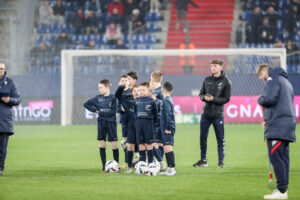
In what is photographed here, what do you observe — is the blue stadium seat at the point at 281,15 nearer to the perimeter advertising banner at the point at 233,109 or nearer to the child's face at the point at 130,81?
the perimeter advertising banner at the point at 233,109

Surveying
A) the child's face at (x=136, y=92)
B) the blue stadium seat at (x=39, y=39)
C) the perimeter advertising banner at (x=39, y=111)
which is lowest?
the perimeter advertising banner at (x=39, y=111)

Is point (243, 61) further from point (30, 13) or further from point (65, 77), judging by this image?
point (30, 13)

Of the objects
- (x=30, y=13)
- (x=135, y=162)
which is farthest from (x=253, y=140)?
(x=30, y=13)

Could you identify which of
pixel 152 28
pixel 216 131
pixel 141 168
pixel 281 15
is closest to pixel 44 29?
pixel 152 28

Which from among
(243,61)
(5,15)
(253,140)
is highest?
(5,15)

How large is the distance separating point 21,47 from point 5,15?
13.4 feet

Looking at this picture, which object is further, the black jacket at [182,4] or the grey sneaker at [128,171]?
the black jacket at [182,4]

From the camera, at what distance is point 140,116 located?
11.0m

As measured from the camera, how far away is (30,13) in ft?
101

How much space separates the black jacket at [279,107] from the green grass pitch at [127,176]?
91 centimetres

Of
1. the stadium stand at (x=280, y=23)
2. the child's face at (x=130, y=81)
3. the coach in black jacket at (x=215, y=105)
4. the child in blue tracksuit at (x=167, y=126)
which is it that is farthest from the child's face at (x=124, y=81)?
the stadium stand at (x=280, y=23)

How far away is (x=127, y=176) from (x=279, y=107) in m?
3.52

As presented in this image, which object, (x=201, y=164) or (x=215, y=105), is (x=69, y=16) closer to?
(x=215, y=105)

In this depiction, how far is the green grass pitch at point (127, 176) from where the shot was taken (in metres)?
8.75
